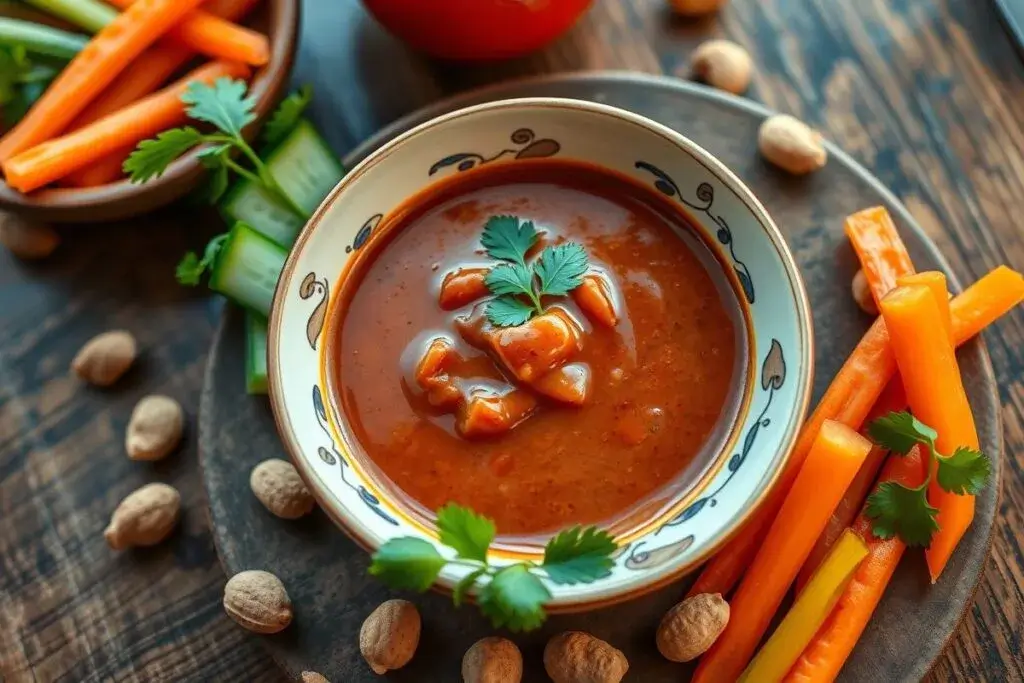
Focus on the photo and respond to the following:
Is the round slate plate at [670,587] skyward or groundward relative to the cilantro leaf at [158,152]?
groundward

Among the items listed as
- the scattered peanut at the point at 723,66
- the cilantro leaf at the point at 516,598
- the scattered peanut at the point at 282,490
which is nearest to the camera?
the cilantro leaf at the point at 516,598

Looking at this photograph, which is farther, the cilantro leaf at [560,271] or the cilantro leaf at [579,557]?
the cilantro leaf at [560,271]

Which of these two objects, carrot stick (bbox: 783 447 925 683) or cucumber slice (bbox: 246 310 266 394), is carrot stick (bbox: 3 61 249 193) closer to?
cucumber slice (bbox: 246 310 266 394)

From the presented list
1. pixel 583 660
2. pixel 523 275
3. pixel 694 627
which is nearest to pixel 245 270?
pixel 523 275

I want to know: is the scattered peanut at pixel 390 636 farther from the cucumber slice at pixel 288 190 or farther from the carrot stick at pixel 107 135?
the carrot stick at pixel 107 135

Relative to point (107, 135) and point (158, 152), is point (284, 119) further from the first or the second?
point (107, 135)

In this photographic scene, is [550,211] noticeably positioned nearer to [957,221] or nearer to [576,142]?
[576,142]

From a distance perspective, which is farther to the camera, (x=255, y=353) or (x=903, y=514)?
(x=255, y=353)

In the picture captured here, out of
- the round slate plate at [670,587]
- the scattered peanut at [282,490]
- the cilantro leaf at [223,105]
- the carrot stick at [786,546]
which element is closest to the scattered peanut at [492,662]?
the round slate plate at [670,587]
